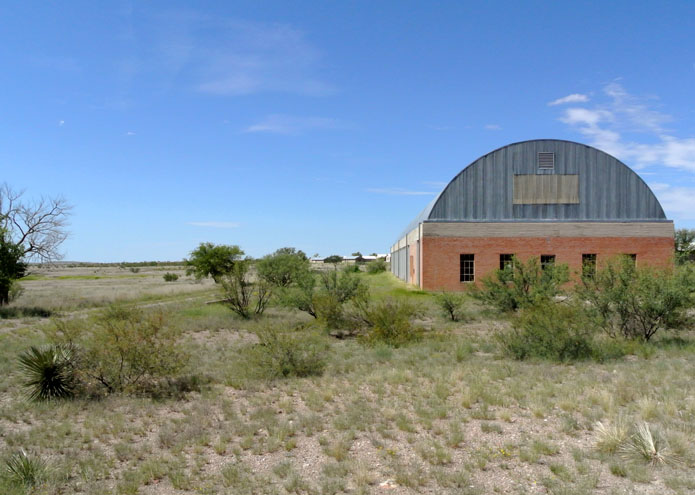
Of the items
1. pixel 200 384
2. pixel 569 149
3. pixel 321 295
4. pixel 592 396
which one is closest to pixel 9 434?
pixel 200 384

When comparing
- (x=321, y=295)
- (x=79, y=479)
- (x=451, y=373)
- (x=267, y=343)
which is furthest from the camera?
(x=321, y=295)

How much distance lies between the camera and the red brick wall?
28.2 meters

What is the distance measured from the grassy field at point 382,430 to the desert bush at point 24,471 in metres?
0.09

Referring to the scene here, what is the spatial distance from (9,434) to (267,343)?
5168 millimetres

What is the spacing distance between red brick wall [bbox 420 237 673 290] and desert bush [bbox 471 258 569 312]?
25.4 feet

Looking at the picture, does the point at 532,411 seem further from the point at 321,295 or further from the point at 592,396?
the point at 321,295

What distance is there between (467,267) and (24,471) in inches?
993

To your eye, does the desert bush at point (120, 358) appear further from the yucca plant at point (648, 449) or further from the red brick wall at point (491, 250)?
the red brick wall at point (491, 250)

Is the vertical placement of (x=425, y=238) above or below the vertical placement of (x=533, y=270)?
above

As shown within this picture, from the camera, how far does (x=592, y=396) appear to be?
7855 millimetres

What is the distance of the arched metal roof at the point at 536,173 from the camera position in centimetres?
2861

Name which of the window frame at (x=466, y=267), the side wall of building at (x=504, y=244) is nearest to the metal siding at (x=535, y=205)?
the side wall of building at (x=504, y=244)

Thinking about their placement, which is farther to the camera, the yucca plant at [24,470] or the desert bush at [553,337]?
the desert bush at [553,337]

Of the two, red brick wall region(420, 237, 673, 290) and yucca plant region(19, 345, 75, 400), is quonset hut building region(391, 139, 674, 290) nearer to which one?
red brick wall region(420, 237, 673, 290)
